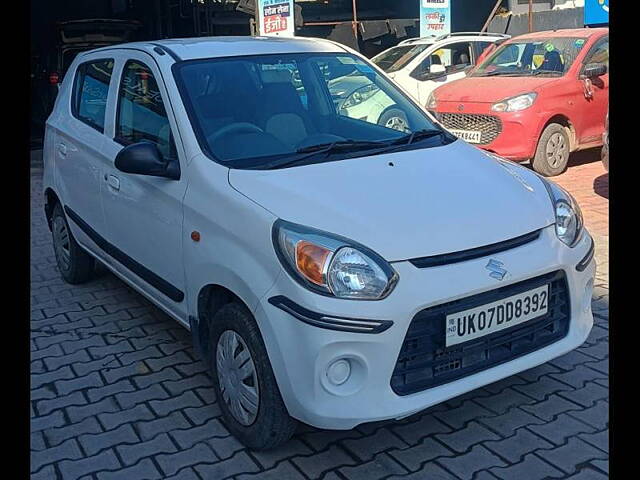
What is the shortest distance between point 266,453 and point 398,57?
1019 cm

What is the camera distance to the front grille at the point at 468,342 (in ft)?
9.34

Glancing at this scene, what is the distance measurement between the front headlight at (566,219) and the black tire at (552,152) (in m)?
5.16

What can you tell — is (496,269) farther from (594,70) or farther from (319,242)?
(594,70)

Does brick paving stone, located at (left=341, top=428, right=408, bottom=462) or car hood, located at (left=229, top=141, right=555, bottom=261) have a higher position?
car hood, located at (left=229, top=141, right=555, bottom=261)

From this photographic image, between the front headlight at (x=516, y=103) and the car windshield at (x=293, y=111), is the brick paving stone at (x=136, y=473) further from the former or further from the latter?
the front headlight at (x=516, y=103)

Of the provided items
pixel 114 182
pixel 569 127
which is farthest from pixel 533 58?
pixel 114 182

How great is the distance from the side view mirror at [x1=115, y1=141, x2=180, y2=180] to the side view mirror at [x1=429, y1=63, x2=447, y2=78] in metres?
8.55

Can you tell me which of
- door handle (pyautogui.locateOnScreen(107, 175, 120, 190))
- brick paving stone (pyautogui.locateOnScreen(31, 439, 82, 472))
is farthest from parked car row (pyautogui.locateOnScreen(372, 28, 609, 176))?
brick paving stone (pyautogui.locateOnScreen(31, 439, 82, 472))

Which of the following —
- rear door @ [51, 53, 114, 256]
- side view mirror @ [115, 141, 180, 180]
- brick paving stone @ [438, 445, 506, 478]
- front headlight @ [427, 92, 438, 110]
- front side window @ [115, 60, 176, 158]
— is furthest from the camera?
front headlight @ [427, 92, 438, 110]

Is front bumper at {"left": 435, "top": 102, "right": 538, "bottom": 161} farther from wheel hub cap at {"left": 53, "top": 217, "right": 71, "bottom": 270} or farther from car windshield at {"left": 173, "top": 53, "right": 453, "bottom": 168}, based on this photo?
wheel hub cap at {"left": 53, "top": 217, "right": 71, "bottom": 270}

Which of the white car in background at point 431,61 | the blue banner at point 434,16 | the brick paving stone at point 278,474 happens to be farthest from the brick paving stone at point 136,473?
the blue banner at point 434,16

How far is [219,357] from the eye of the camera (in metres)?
3.27

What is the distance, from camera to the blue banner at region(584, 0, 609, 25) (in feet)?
50.2
